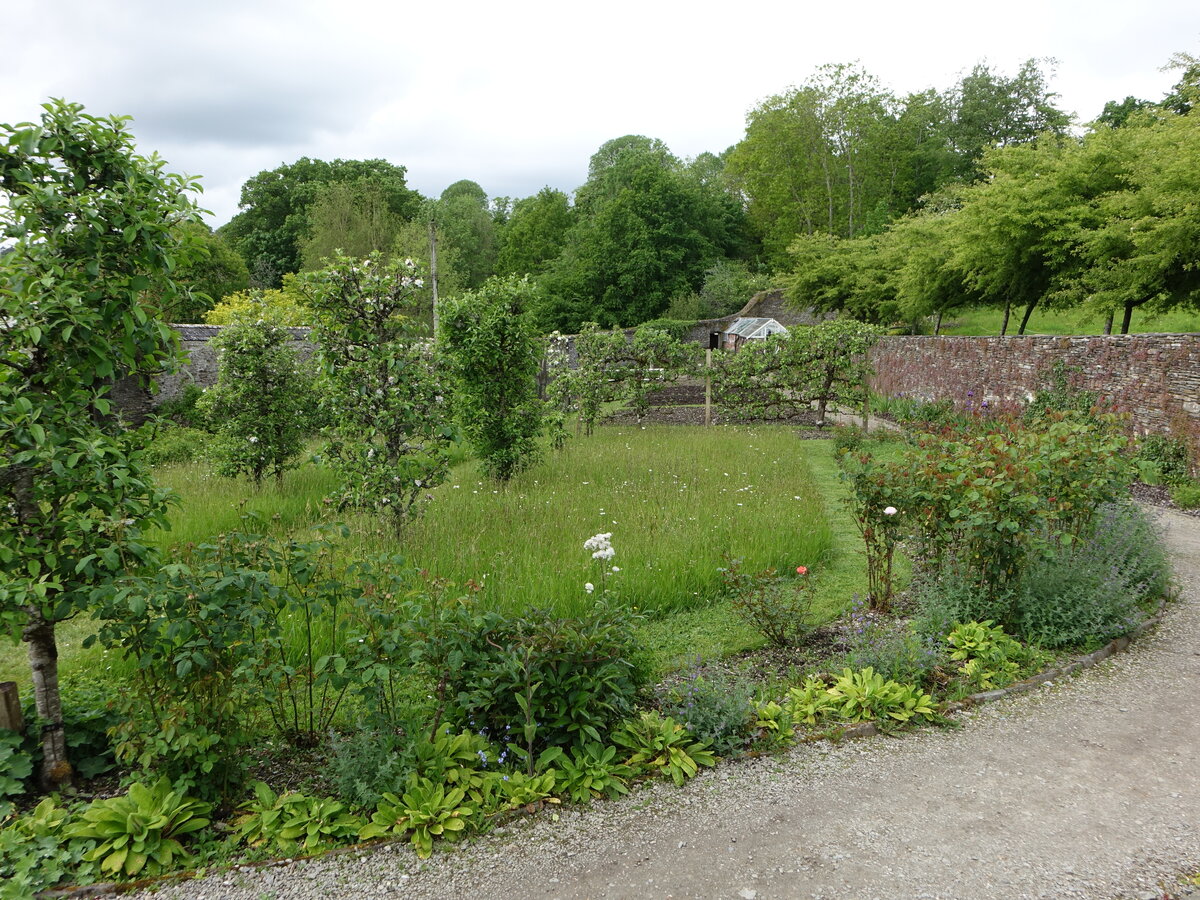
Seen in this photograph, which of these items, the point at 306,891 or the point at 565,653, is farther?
the point at 565,653

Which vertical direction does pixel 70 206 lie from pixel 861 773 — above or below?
above

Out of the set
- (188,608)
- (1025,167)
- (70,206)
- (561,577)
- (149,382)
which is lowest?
(561,577)

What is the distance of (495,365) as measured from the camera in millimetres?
8820

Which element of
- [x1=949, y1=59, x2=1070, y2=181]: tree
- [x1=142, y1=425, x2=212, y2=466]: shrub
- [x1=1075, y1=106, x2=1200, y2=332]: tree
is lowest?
[x1=142, y1=425, x2=212, y2=466]: shrub

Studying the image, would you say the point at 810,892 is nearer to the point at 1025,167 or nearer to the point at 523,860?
the point at 523,860

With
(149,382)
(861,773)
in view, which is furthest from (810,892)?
(149,382)


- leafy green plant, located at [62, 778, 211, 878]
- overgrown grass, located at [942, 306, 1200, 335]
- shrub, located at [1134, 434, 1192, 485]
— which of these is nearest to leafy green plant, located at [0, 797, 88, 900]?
leafy green plant, located at [62, 778, 211, 878]

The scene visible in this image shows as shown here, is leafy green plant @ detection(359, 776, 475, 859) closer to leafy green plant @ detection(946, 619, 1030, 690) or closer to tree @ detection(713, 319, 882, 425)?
leafy green plant @ detection(946, 619, 1030, 690)

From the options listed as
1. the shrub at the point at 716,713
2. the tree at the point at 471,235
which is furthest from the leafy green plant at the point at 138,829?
the tree at the point at 471,235

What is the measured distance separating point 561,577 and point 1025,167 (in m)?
16.8

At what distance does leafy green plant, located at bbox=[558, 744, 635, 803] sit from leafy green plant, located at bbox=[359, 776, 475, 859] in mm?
425

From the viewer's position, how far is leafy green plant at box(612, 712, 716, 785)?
10.2ft

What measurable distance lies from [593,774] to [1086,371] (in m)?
11.2

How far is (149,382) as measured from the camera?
325cm
